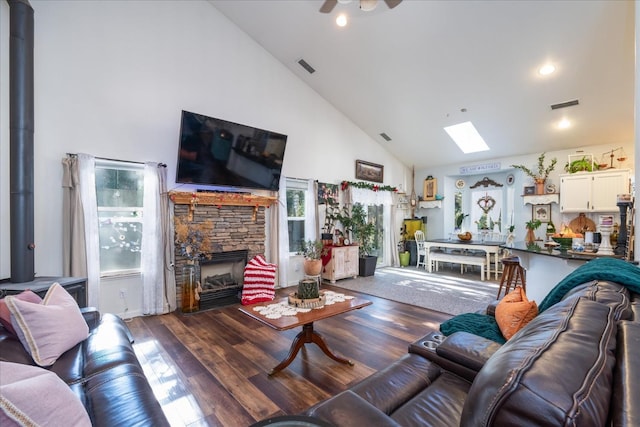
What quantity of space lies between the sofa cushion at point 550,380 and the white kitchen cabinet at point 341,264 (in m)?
5.02

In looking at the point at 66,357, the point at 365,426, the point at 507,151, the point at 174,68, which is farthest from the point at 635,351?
the point at 507,151

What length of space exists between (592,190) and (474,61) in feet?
11.2

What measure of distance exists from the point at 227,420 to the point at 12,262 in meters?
2.77

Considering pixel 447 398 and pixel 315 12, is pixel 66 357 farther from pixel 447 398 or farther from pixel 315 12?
pixel 315 12

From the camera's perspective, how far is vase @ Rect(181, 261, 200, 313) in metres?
4.05

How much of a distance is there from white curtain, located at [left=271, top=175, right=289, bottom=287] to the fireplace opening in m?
0.70

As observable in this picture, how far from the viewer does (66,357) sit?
1795mm

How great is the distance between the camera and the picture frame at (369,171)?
6971 mm

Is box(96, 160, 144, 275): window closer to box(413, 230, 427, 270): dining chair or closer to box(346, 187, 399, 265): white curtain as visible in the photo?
box(346, 187, 399, 265): white curtain

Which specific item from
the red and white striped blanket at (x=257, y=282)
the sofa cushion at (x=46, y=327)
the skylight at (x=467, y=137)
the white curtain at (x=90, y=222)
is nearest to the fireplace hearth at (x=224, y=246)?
the red and white striped blanket at (x=257, y=282)

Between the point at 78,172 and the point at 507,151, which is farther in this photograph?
the point at 507,151

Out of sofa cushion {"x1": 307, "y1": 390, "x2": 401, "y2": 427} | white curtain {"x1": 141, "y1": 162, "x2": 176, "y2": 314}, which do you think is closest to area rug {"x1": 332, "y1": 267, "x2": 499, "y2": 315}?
white curtain {"x1": 141, "y1": 162, "x2": 176, "y2": 314}

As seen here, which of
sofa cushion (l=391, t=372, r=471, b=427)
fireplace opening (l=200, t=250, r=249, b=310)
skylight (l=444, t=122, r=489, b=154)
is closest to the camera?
sofa cushion (l=391, t=372, r=471, b=427)

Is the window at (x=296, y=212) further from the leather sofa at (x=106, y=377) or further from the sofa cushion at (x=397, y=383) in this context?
the sofa cushion at (x=397, y=383)
